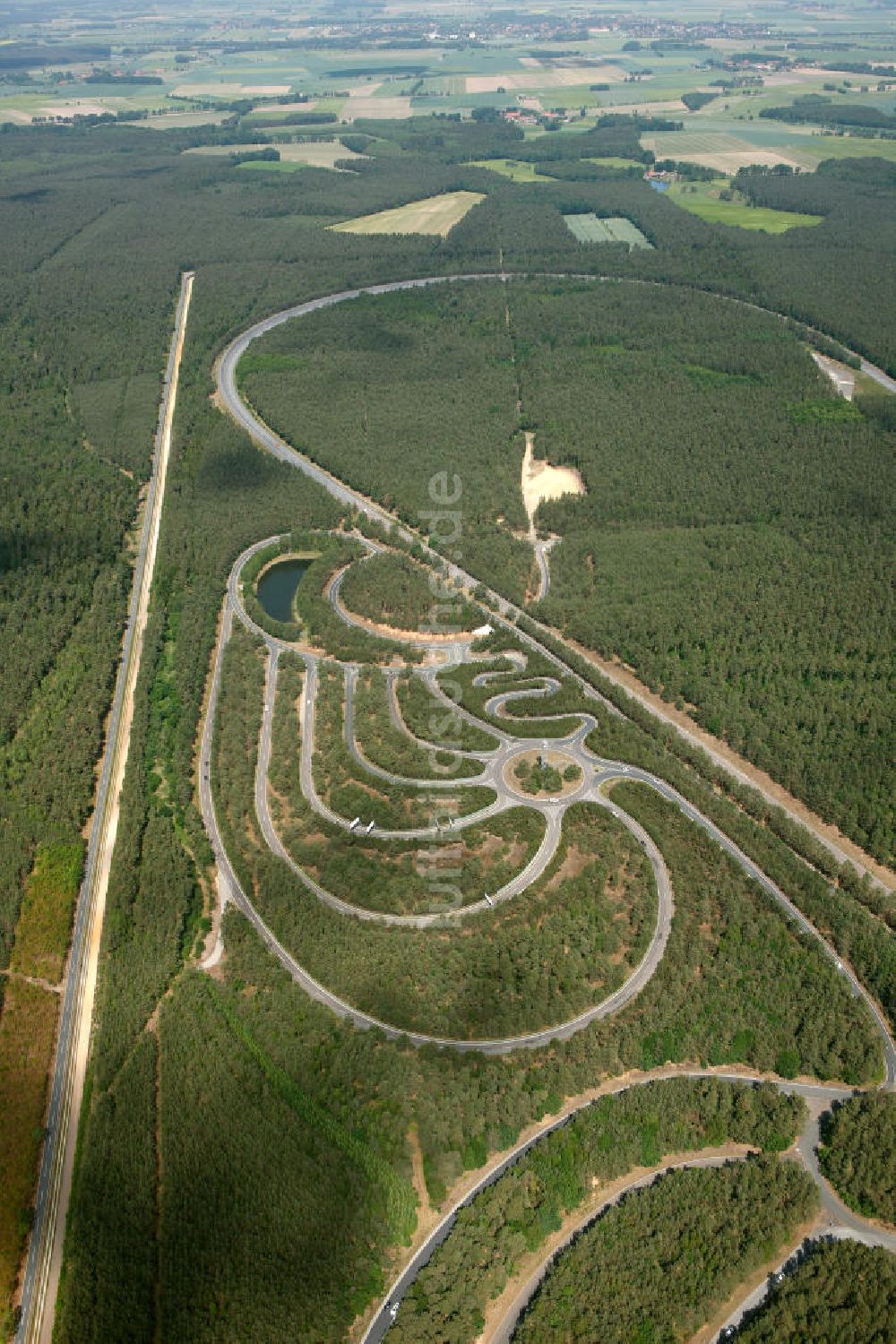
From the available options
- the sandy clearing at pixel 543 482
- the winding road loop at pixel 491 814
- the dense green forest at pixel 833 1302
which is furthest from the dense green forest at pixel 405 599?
the dense green forest at pixel 833 1302

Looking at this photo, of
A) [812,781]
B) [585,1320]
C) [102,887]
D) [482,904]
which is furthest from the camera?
[812,781]

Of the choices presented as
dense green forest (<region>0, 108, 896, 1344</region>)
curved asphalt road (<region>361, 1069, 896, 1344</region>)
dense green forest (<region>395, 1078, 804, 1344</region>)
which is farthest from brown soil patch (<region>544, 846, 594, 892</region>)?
dense green forest (<region>395, 1078, 804, 1344</region>)

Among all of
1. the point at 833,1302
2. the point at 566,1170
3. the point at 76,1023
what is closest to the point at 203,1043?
the point at 76,1023

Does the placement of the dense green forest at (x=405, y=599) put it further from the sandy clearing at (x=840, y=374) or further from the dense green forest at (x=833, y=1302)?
the sandy clearing at (x=840, y=374)

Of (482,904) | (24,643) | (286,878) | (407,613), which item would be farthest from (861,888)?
(24,643)

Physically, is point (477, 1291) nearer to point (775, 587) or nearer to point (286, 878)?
point (286, 878)
